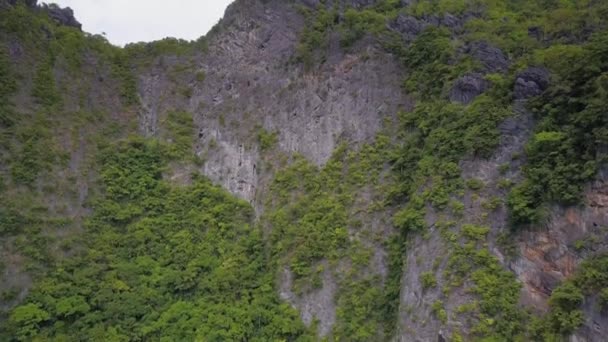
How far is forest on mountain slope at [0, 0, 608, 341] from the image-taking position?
1517 centimetres

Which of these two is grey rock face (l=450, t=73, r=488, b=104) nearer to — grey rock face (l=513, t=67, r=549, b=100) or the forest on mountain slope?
the forest on mountain slope

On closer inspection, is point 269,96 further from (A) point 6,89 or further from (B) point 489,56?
(A) point 6,89

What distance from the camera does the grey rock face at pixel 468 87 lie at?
19312mm

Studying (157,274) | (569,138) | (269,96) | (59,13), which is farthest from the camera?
(59,13)

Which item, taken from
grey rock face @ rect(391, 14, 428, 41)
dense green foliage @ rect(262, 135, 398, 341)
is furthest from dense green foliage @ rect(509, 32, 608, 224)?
grey rock face @ rect(391, 14, 428, 41)

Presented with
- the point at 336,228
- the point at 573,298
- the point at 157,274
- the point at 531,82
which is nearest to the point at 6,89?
the point at 157,274

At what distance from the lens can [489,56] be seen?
67.1ft

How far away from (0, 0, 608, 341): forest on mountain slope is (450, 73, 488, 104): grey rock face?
0.38 feet

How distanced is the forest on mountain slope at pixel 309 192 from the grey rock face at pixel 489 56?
0.27 metres

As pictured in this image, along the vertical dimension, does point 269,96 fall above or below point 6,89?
below

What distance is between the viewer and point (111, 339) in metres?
19.4

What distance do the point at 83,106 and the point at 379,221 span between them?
70.7 feet

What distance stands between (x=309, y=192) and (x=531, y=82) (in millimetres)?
12459

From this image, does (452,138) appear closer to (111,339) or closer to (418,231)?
(418,231)
